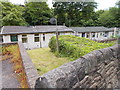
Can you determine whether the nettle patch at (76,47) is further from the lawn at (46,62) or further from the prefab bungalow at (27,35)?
the prefab bungalow at (27,35)

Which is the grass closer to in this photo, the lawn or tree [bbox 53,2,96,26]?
the lawn

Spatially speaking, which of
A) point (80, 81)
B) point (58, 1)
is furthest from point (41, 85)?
point (58, 1)

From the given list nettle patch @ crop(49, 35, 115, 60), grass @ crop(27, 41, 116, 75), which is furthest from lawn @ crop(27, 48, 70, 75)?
nettle patch @ crop(49, 35, 115, 60)

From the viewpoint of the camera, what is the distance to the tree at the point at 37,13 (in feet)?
62.5

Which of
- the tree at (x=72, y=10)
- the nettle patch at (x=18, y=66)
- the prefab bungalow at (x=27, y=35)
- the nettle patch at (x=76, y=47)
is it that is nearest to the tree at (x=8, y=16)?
the prefab bungalow at (x=27, y=35)

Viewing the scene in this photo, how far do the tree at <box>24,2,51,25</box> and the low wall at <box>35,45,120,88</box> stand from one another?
18.8 metres

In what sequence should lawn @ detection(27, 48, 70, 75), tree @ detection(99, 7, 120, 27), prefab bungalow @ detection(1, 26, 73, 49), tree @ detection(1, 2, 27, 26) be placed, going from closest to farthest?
lawn @ detection(27, 48, 70, 75)
prefab bungalow @ detection(1, 26, 73, 49)
tree @ detection(1, 2, 27, 26)
tree @ detection(99, 7, 120, 27)

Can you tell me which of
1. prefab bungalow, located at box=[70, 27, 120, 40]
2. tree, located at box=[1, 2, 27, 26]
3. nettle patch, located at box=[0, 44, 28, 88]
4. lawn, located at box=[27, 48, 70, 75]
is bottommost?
lawn, located at box=[27, 48, 70, 75]

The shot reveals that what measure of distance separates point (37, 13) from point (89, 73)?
1990cm

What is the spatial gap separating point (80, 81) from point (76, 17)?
73.9 feet

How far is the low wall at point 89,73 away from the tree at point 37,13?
61.7 ft

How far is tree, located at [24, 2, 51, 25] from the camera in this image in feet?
62.5

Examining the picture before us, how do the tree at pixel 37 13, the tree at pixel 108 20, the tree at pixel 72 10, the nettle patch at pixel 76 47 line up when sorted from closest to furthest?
the nettle patch at pixel 76 47 < the tree at pixel 37 13 < the tree at pixel 72 10 < the tree at pixel 108 20

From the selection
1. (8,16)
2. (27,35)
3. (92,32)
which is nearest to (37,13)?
(8,16)
